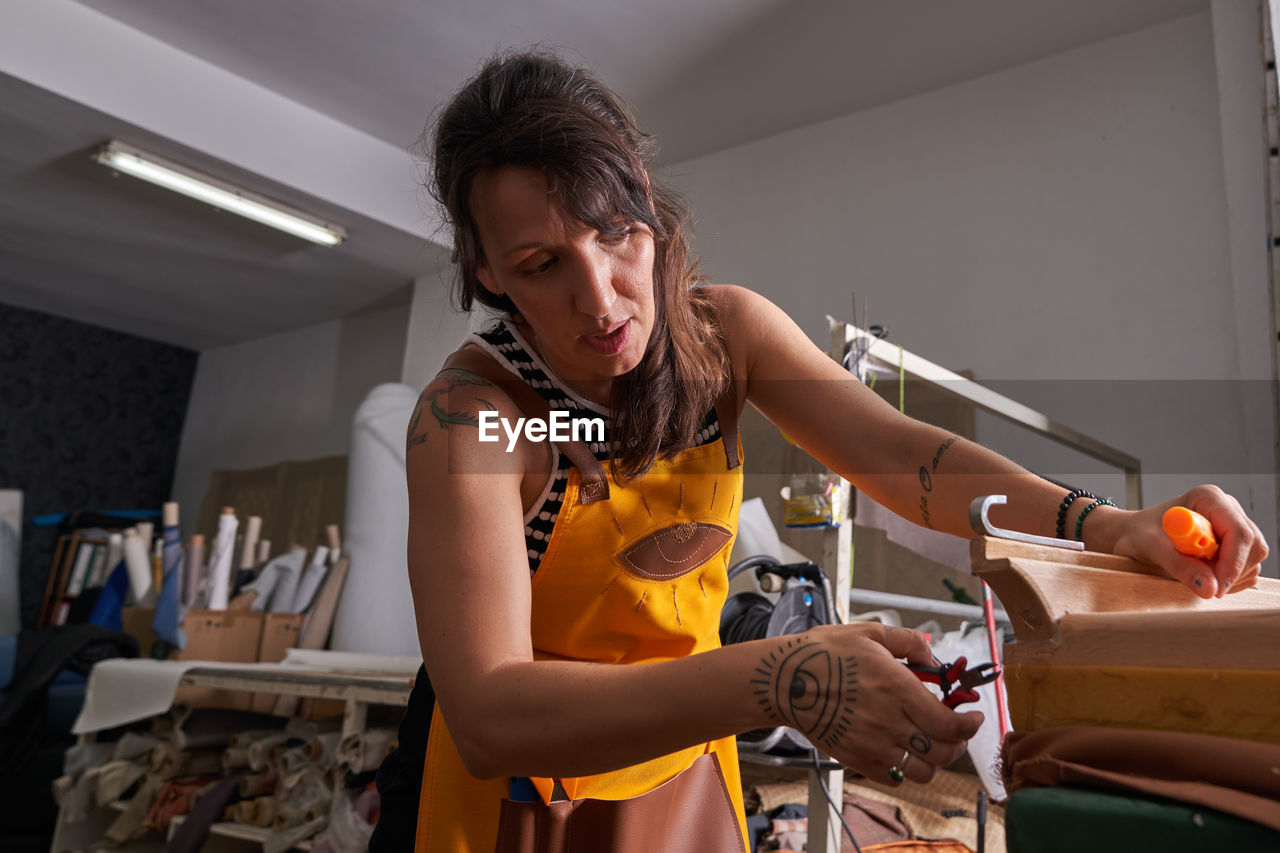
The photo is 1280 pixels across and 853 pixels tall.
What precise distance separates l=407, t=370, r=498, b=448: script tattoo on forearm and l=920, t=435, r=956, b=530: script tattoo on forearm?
52 cm

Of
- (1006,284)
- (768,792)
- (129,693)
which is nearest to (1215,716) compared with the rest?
(768,792)

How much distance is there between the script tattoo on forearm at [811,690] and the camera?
64 centimetres

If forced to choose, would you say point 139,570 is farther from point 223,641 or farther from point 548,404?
point 548,404

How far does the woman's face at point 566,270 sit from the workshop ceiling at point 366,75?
2.45 meters

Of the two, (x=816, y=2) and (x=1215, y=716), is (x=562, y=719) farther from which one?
(x=816, y=2)

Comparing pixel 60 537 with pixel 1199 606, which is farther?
pixel 60 537

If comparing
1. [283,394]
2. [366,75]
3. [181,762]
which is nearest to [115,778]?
[181,762]

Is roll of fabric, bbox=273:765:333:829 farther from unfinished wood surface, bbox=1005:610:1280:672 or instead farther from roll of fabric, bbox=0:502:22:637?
roll of fabric, bbox=0:502:22:637

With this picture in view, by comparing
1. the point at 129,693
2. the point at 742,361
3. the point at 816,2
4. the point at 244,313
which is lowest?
the point at 129,693

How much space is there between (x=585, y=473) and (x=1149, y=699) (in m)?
0.61

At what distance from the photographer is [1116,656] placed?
0.67 meters

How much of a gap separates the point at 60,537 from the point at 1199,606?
24.4 feet

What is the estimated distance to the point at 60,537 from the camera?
644 cm

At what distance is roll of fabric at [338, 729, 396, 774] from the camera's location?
248cm
